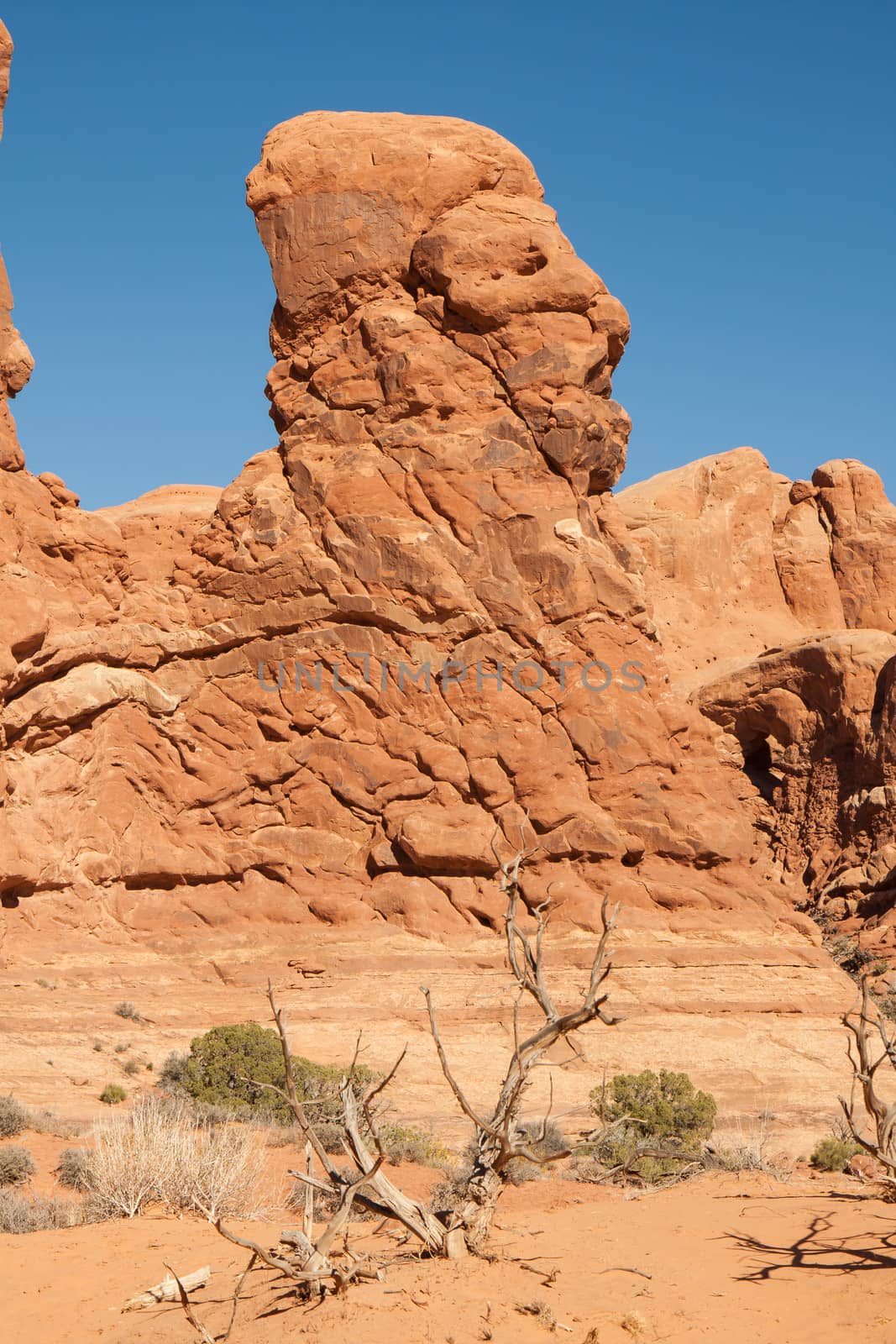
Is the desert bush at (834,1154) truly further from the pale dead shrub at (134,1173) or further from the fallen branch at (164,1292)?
the fallen branch at (164,1292)

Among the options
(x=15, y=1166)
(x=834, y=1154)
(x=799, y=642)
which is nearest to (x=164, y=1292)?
(x=15, y=1166)

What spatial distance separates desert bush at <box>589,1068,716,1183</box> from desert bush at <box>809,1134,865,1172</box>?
53.5 inches

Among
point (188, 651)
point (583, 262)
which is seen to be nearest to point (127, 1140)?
point (188, 651)

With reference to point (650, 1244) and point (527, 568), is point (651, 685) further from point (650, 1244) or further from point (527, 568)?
point (650, 1244)

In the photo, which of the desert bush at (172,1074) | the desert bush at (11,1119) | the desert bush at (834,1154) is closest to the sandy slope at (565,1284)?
the desert bush at (834,1154)

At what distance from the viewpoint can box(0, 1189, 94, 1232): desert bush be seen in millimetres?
10016

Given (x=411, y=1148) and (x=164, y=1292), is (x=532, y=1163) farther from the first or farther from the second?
(x=164, y=1292)

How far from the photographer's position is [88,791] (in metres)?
24.0

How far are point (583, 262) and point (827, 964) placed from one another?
15123 mm

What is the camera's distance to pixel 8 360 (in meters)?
24.3

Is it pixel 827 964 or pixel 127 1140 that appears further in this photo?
→ pixel 827 964

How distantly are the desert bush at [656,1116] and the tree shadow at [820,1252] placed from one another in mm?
4298

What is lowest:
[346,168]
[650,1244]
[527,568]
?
[650,1244]

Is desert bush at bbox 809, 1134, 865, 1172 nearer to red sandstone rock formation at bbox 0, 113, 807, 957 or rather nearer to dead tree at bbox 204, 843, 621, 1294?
dead tree at bbox 204, 843, 621, 1294
